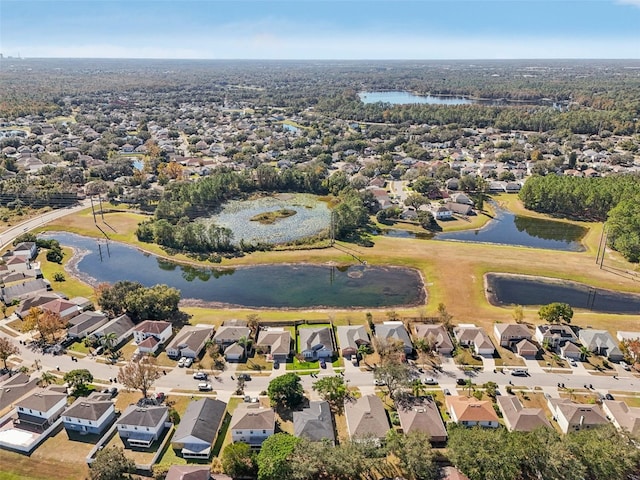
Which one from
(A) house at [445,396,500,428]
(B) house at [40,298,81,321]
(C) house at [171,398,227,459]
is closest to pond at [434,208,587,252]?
(A) house at [445,396,500,428]

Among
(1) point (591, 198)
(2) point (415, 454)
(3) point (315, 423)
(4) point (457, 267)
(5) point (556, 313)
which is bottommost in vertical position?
(4) point (457, 267)

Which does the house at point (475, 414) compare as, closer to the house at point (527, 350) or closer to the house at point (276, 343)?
the house at point (527, 350)

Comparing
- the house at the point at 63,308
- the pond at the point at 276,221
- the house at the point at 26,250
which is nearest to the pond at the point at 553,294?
the pond at the point at 276,221

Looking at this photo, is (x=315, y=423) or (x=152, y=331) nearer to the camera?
(x=315, y=423)

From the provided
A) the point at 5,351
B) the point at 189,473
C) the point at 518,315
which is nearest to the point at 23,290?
the point at 5,351

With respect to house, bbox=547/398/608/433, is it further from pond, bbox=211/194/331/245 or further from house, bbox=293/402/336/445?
pond, bbox=211/194/331/245

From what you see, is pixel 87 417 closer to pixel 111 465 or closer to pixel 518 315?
pixel 111 465
